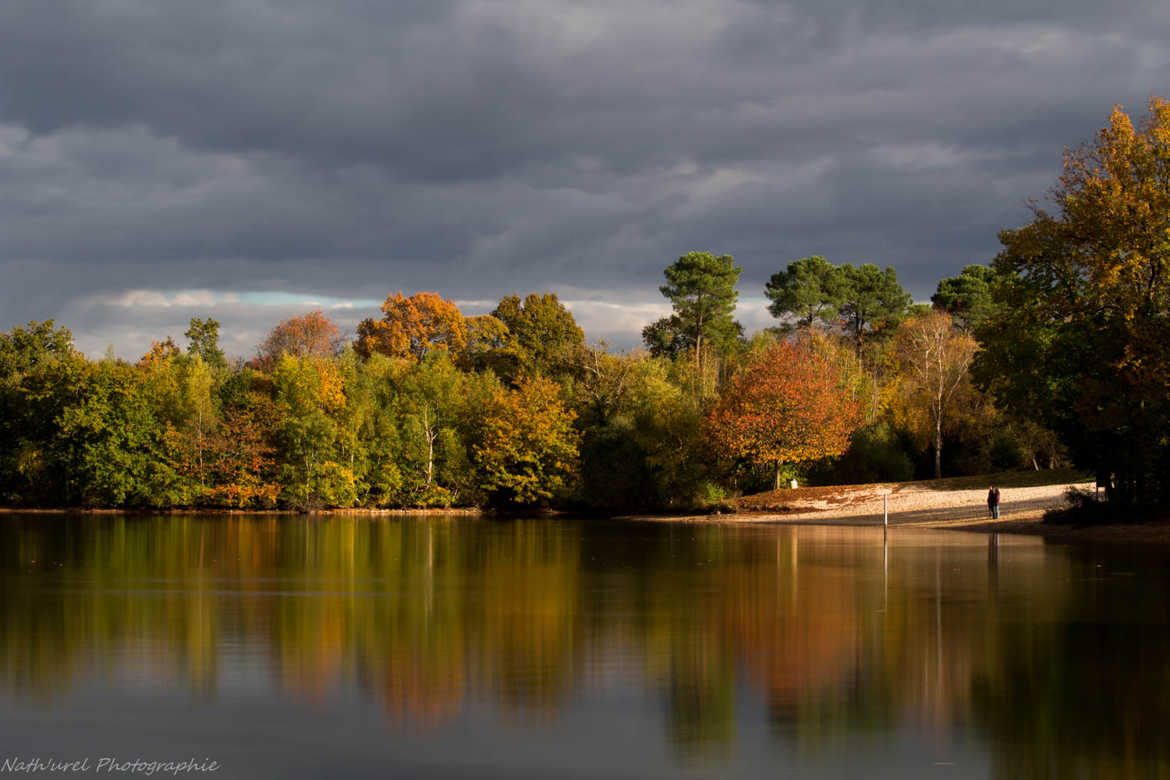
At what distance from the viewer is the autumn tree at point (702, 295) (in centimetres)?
8756

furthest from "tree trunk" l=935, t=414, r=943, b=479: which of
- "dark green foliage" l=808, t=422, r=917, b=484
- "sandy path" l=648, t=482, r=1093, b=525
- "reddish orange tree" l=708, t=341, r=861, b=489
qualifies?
"reddish orange tree" l=708, t=341, r=861, b=489

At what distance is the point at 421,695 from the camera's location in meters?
12.3

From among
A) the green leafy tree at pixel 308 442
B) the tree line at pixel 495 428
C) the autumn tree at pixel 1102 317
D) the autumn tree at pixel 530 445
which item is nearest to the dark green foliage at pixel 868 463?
the tree line at pixel 495 428

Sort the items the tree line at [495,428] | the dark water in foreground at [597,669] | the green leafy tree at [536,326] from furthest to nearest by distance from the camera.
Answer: the green leafy tree at [536,326] < the tree line at [495,428] < the dark water in foreground at [597,669]

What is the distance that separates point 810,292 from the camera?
93.2m

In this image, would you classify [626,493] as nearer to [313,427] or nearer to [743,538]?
[313,427]

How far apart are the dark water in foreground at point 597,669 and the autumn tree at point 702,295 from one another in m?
60.6

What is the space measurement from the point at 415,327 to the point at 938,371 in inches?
1877

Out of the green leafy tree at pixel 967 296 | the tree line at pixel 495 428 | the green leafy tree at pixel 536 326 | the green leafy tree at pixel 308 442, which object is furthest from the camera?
the green leafy tree at pixel 967 296

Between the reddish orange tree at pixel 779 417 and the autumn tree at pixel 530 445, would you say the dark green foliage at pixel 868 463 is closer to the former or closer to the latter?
the reddish orange tree at pixel 779 417

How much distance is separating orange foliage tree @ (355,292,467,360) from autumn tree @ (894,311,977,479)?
41129mm

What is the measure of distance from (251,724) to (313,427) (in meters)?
55.0

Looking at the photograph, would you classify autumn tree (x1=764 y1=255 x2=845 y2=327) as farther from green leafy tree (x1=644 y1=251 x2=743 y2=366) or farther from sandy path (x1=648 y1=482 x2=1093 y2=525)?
sandy path (x1=648 y1=482 x2=1093 y2=525)

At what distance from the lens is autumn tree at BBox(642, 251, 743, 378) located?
8756 centimetres
